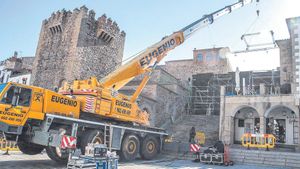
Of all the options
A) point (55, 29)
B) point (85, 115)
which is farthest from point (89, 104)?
point (55, 29)

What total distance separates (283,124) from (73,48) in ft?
71.3

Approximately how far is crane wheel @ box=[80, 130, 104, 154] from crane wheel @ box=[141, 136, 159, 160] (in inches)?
115

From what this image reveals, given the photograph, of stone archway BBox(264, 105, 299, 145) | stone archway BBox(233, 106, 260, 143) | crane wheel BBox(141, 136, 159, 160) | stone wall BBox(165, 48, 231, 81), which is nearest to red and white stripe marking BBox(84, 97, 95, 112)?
crane wheel BBox(141, 136, 159, 160)

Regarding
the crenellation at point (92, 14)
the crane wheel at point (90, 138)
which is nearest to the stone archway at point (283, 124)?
the crane wheel at point (90, 138)

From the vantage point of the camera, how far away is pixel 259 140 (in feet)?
56.3

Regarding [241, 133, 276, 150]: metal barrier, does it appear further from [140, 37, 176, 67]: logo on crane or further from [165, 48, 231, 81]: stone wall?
[165, 48, 231, 81]: stone wall

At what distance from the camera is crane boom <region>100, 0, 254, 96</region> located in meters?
12.8

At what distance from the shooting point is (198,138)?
63.0 ft

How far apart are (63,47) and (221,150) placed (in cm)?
2220

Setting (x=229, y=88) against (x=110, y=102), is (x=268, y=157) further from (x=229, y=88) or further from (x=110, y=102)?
(x=229, y=88)

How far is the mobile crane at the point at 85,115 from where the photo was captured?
887 cm

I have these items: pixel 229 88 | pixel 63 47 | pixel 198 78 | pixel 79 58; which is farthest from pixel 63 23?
pixel 229 88

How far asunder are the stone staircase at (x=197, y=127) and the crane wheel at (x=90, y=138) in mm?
11681

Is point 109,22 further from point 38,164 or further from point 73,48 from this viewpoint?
point 38,164
